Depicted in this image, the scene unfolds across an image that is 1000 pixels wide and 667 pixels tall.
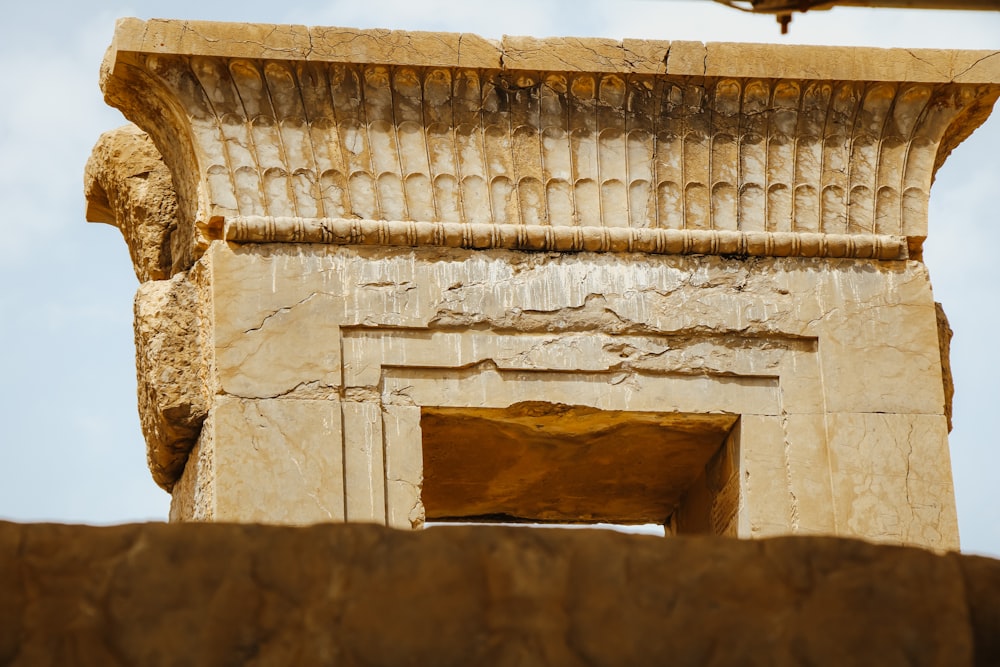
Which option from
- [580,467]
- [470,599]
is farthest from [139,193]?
[470,599]

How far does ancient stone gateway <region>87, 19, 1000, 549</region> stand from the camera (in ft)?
24.2

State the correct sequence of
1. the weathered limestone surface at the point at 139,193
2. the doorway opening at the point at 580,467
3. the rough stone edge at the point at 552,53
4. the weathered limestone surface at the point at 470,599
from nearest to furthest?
the weathered limestone surface at the point at 470,599, the rough stone edge at the point at 552,53, the doorway opening at the point at 580,467, the weathered limestone surface at the point at 139,193

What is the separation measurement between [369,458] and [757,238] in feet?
6.33

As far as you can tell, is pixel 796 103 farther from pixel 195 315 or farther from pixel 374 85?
pixel 195 315

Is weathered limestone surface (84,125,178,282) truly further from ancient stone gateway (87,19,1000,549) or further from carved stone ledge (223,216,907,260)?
carved stone ledge (223,216,907,260)

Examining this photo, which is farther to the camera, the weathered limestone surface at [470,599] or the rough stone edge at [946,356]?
the rough stone edge at [946,356]

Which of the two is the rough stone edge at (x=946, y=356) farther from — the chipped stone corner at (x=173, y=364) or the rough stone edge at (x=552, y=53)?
the chipped stone corner at (x=173, y=364)

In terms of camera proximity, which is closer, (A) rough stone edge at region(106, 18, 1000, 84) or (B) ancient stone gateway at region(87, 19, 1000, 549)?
(B) ancient stone gateway at region(87, 19, 1000, 549)

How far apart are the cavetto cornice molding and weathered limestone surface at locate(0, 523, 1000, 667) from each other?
4468mm

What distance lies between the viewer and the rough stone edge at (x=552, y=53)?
295 inches

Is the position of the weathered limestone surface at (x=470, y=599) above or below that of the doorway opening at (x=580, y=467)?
below

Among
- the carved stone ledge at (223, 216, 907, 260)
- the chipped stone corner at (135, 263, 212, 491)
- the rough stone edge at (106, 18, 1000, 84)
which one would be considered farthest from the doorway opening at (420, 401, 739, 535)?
the rough stone edge at (106, 18, 1000, 84)

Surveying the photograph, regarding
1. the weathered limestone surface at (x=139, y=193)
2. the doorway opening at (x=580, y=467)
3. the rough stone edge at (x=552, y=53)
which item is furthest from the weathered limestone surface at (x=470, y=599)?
the weathered limestone surface at (x=139, y=193)

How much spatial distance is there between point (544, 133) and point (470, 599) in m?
4.87
